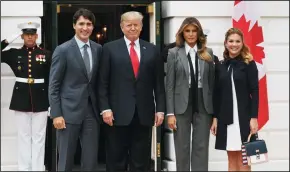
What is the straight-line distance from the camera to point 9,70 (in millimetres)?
7207

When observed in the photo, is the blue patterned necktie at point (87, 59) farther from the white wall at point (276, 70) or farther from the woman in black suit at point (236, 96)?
the white wall at point (276, 70)

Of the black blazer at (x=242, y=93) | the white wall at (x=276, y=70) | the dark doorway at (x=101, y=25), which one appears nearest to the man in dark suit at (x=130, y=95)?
the black blazer at (x=242, y=93)

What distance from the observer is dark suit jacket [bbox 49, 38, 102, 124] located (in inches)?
209

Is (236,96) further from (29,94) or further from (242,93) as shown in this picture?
(29,94)

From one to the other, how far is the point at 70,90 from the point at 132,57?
694mm

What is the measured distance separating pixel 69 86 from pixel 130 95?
601mm

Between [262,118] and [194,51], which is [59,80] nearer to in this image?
[194,51]

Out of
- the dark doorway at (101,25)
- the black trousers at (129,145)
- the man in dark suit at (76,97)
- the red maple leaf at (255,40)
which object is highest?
the dark doorway at (101,25)

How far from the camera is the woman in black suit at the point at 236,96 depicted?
17.8ft

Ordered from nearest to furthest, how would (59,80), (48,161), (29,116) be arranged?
(59,80), (29,116), (48,161)

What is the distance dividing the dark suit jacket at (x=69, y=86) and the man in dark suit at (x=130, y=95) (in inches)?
6.9

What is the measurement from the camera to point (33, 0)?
721 cm

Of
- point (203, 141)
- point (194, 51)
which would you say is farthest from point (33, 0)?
point (203, 141)

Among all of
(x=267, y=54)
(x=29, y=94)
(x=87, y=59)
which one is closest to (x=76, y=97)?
→ (x=87, y=59)
